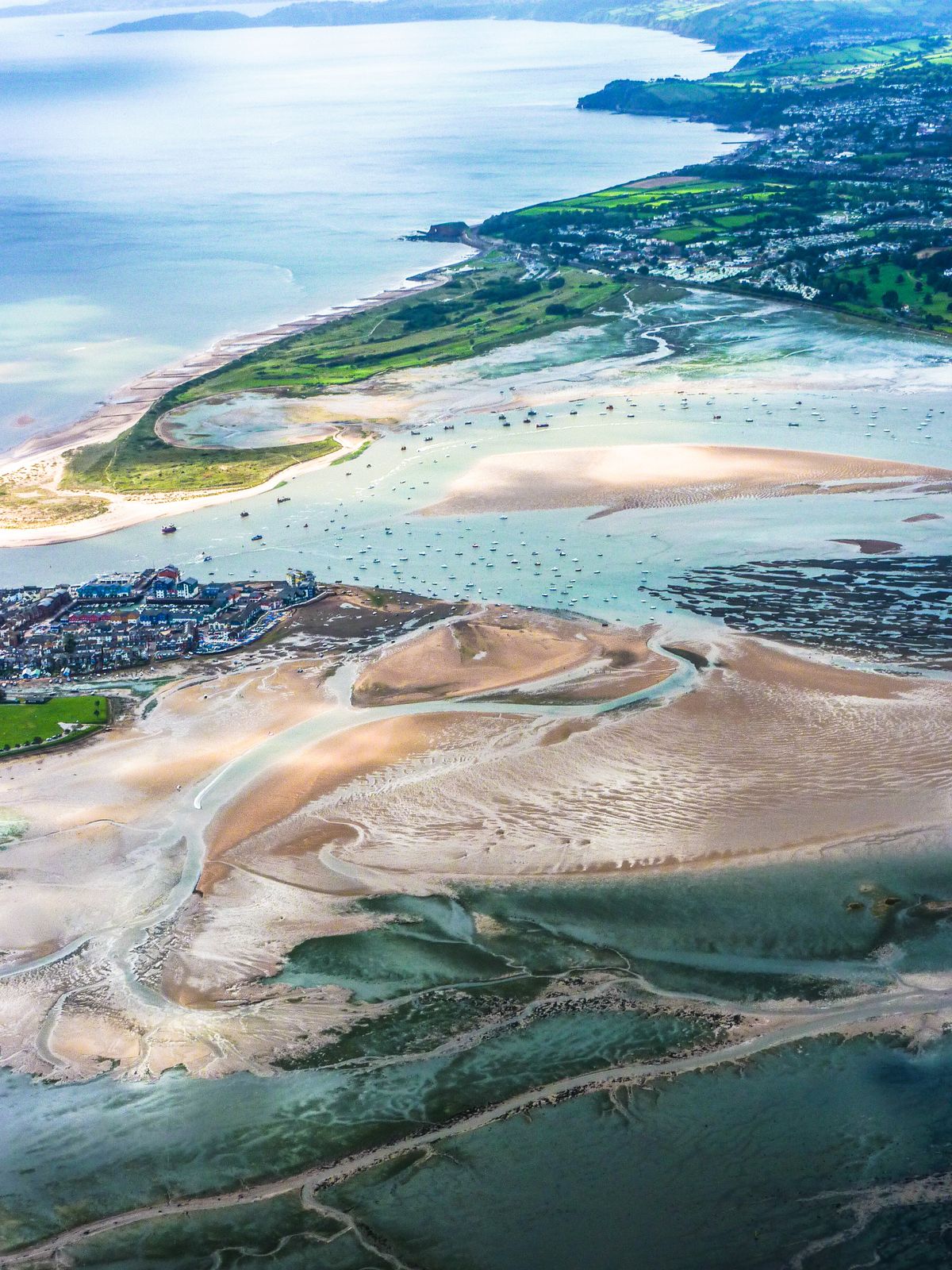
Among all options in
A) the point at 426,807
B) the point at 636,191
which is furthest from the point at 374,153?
the point at 426,807

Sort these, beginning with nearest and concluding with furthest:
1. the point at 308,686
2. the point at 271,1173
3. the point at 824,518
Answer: the point at 271,1173, the point at 308,686, the point at 824,518

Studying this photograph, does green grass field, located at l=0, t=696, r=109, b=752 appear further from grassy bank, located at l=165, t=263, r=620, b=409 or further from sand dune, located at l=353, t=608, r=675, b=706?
grassy bank, located at l=165, t=263, r=620, b=409

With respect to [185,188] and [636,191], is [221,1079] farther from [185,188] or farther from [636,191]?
[185,188]

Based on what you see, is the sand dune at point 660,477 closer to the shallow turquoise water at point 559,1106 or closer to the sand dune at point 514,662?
the sand dune at point 514,662

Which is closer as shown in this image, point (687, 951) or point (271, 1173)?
point (271, 1173)

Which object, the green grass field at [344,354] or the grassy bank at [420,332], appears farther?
the grassy bank at [420,332]

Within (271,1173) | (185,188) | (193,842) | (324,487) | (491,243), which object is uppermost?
(185,188)

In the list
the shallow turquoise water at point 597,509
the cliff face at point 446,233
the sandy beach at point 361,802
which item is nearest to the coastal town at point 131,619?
the shallow turquoise water at point 597,509

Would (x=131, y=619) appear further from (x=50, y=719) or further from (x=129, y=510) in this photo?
(x=129, y=510)
